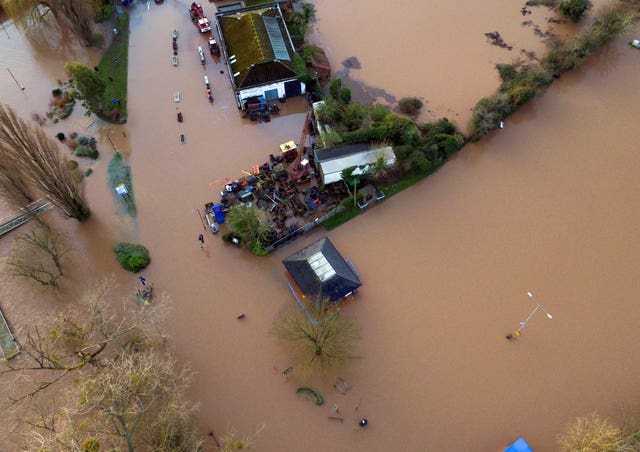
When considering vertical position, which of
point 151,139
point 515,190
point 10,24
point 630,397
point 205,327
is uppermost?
point 10,24

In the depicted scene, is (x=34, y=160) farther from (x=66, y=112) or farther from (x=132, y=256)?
(x=66, y=112)

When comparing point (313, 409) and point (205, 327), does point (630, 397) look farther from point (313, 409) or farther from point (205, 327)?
point (205, 327)

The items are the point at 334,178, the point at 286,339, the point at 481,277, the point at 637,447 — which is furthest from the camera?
the point at 334,178

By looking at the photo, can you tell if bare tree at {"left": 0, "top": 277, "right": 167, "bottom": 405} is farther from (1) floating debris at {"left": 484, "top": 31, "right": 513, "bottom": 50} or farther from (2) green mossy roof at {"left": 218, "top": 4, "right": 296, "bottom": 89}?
(1) floating debris at {"left": 484, "top": 31, "right": 513, "bottom": 50}

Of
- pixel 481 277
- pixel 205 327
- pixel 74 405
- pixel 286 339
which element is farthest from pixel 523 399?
pixel 74 405

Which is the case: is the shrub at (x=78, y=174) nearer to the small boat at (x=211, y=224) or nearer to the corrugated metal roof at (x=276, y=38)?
the small boat at (x=211, y=224)

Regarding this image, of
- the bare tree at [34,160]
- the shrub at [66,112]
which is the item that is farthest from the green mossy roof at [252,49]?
the bare tree at [34,160]

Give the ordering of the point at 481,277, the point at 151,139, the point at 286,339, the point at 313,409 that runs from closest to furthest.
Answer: the point at 313,409 → the point at 286,339 → the point at 481,277 → the point at 151,139

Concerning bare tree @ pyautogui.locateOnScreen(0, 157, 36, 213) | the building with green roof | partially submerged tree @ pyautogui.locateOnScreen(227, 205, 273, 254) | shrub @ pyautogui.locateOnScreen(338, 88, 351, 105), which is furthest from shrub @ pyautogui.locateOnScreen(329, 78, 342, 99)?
bare tree @ pyautogui.locateOnScreen(0, 157, 36, 213)
